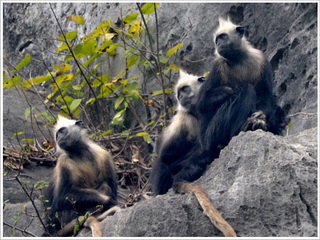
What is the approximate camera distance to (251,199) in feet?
21.3

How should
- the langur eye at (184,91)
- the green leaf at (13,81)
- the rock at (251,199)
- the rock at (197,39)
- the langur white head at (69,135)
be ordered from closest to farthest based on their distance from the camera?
the rock at (251,199) → the langur eye at (184,91) → the langur white head at (69,135) → the rock at (197,39) → the green leaf at (13,81)

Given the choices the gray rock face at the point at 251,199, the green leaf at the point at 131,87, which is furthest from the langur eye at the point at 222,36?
the green leaf at the point at 131,87

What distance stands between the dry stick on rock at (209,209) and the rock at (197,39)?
2.99 meters

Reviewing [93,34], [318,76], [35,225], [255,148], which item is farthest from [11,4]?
[255,148]

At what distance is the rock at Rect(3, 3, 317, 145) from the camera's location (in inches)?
404

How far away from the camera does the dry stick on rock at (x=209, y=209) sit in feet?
20.5

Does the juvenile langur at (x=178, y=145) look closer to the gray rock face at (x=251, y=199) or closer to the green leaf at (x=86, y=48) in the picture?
the gray rock face at (x=251, y=199)

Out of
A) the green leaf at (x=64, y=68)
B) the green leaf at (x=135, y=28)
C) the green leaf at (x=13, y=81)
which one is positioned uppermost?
the green leaf at (x=135, y=28)

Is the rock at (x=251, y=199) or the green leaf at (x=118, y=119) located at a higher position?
the green leaf at (x=118, y=119)

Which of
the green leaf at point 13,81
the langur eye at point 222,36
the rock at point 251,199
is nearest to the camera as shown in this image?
the rock at point 251,199

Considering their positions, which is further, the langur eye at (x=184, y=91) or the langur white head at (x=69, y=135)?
the langur white head at (x=69, y=135)

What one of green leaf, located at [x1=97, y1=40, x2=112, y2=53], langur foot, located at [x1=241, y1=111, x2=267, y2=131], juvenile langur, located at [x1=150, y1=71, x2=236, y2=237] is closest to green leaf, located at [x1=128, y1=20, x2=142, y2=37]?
green leaf, located at [x1=97, y1=40, x2=112, y2=53]

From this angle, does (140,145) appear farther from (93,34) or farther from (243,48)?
(243,48)

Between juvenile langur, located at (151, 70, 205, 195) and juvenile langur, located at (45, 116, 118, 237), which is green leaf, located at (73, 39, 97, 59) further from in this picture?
juvenile langur, located at (151, 70, 205, 195)
